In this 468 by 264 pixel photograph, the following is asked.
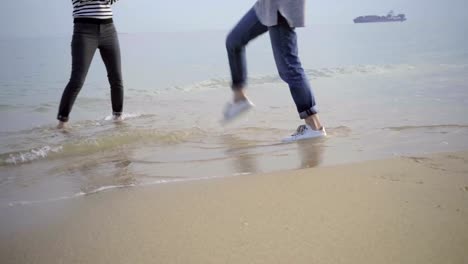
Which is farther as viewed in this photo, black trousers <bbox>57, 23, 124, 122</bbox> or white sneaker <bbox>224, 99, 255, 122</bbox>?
black trousers <bbox>57, 23, 124, 122</bbox>

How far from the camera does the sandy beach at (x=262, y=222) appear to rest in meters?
1.25

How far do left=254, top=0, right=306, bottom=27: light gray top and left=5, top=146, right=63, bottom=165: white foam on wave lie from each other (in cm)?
166

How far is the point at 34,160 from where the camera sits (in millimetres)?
2822

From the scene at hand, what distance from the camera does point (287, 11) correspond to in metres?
2.89

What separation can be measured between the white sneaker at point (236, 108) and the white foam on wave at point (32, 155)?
120 centimetres

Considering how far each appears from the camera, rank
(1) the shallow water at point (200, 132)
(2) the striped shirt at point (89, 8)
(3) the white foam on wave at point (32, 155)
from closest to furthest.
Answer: (1) the shallow water at point (200, 132)
(3) the white foam on wave at point (32, 155)
(2) the striped shirt at point (89, 8)

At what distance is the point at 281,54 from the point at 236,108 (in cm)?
56

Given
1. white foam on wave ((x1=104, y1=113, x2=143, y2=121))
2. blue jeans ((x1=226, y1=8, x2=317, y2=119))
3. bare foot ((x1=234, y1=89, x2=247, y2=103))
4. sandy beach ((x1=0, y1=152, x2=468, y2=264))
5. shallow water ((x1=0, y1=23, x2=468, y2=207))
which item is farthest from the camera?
white foam on wave ((x1=104, y1=113, x2=143, y2=121))

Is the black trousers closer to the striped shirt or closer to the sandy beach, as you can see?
the striped shirt

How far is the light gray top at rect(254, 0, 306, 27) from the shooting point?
2.89 metres

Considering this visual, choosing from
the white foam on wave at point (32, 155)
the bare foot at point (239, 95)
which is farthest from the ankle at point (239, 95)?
the white foam on wave at point (32, 155)

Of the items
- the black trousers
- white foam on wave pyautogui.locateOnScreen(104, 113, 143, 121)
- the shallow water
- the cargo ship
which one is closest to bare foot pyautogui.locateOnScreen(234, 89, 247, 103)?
the shallow water

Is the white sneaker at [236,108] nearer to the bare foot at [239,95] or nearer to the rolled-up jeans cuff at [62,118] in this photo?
the bare foot at [239,95]

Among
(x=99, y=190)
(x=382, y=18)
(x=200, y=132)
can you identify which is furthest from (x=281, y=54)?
(x=382, y=18)
